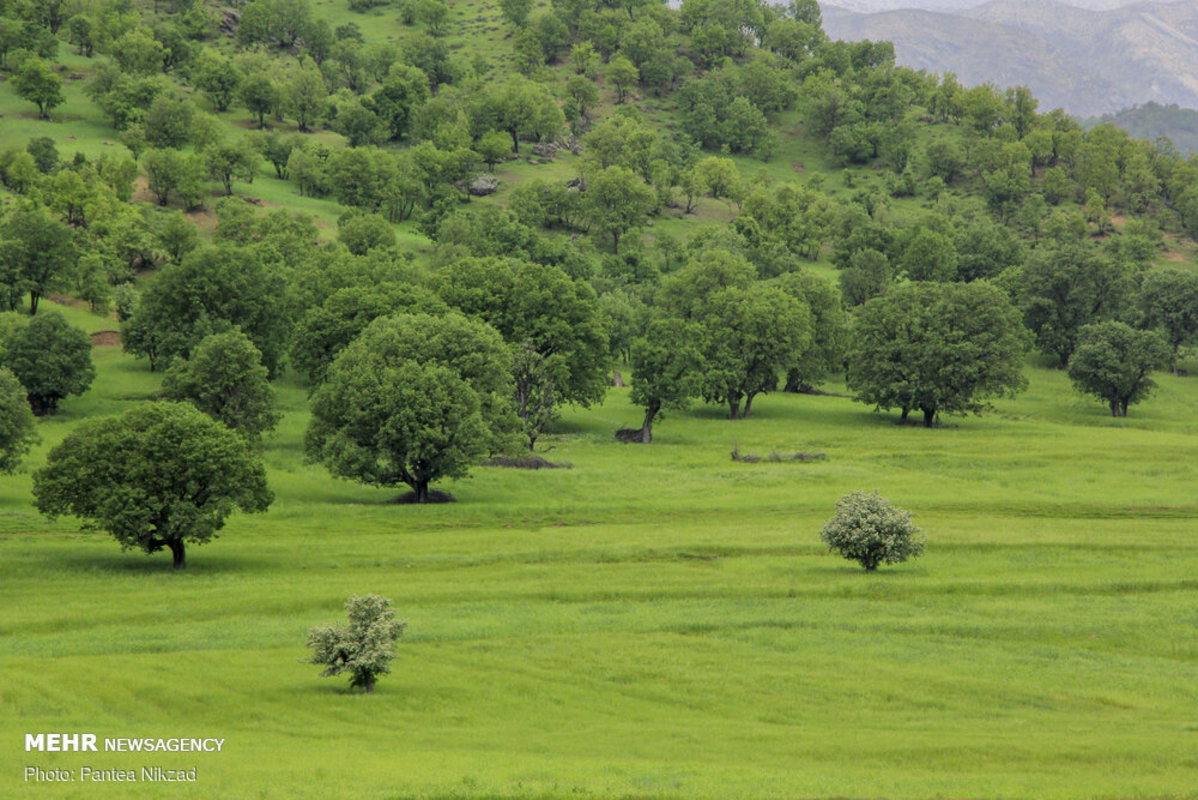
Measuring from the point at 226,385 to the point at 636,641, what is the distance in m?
52.4

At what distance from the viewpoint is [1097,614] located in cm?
4866

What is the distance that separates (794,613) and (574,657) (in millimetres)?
12435

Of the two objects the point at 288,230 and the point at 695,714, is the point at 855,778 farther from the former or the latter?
the point at 288,230

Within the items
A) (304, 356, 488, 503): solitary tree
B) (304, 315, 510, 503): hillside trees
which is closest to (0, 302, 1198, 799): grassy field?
(304, 356, 488, 503): solitary tree

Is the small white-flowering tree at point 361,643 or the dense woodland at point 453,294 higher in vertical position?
the dense woodland at point 453,294

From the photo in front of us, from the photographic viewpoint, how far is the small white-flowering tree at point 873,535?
57.4 metres

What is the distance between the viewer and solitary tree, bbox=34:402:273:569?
183 feet

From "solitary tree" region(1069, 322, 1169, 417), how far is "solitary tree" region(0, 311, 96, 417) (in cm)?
10679

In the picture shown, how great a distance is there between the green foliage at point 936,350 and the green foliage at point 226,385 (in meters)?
65.7

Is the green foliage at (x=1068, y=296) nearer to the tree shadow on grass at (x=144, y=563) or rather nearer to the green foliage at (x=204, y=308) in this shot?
the green foliage at (x=204, y=308)

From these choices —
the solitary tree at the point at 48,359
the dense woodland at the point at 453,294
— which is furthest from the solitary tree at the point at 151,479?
the solitary tree at the point at 48,359

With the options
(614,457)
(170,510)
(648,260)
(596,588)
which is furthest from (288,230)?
(596,588)

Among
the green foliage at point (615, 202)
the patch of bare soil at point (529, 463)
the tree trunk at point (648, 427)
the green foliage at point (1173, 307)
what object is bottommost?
the patch of bare soil at point (529, 463)

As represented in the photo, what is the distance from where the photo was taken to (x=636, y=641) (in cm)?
4362
